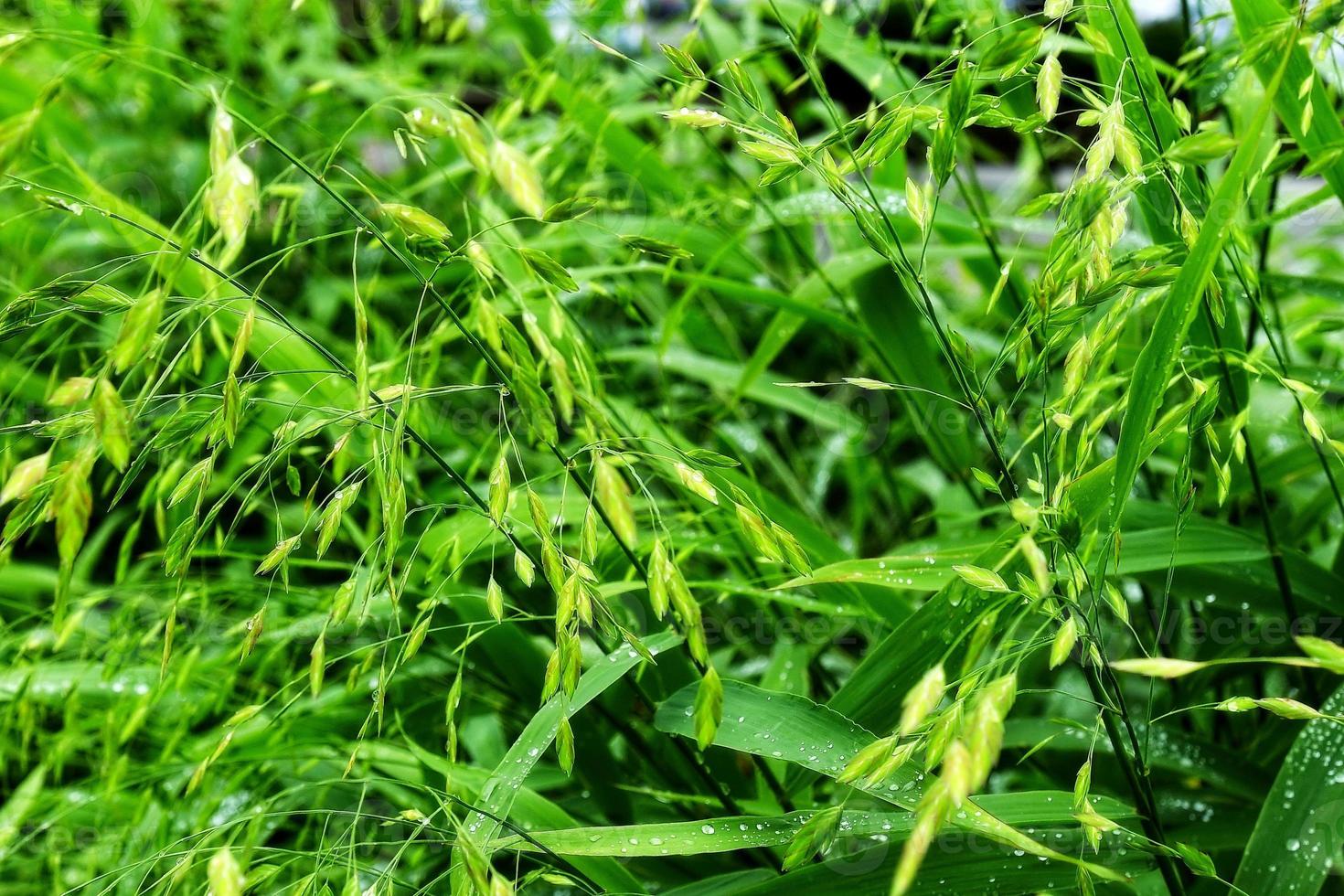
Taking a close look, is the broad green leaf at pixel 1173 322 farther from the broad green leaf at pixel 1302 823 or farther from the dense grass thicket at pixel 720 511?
the broad green leaf at pixel 1302 823

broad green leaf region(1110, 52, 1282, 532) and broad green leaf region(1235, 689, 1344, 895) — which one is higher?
broad green leaf region(1110, 52, 1282, 532)

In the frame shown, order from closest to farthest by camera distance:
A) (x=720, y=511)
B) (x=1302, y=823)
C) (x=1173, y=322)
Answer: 1. (x=1173, y=322)
2. (x=1302, y=823)
3. (x=720, y=511)

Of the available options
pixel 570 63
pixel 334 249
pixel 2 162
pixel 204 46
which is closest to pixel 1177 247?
pixel 2 162

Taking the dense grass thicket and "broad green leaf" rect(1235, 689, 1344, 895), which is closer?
the dense grass thicket

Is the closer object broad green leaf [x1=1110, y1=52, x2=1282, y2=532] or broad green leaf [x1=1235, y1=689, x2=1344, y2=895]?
broad green leaf [x1=1110, y1=52, x2=1282, y2=532]

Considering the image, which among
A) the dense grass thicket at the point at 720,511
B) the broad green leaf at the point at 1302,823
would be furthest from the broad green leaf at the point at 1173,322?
the broad green leaf at the point at 1302,823

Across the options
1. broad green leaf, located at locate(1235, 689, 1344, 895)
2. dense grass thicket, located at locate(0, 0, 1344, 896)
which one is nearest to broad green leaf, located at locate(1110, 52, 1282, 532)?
dense grass thicket, located at locate(0, 0, 1344, 896)

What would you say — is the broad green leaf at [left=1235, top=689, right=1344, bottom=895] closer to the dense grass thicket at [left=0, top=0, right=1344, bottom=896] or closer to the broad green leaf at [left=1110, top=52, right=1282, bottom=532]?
the dense grass thicket at [left=0, top=0, right=1344, bottom=896]

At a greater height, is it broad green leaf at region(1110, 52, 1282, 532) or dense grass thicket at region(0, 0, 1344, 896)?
broad green leaf at region(1110, 52, 1282, 532)
